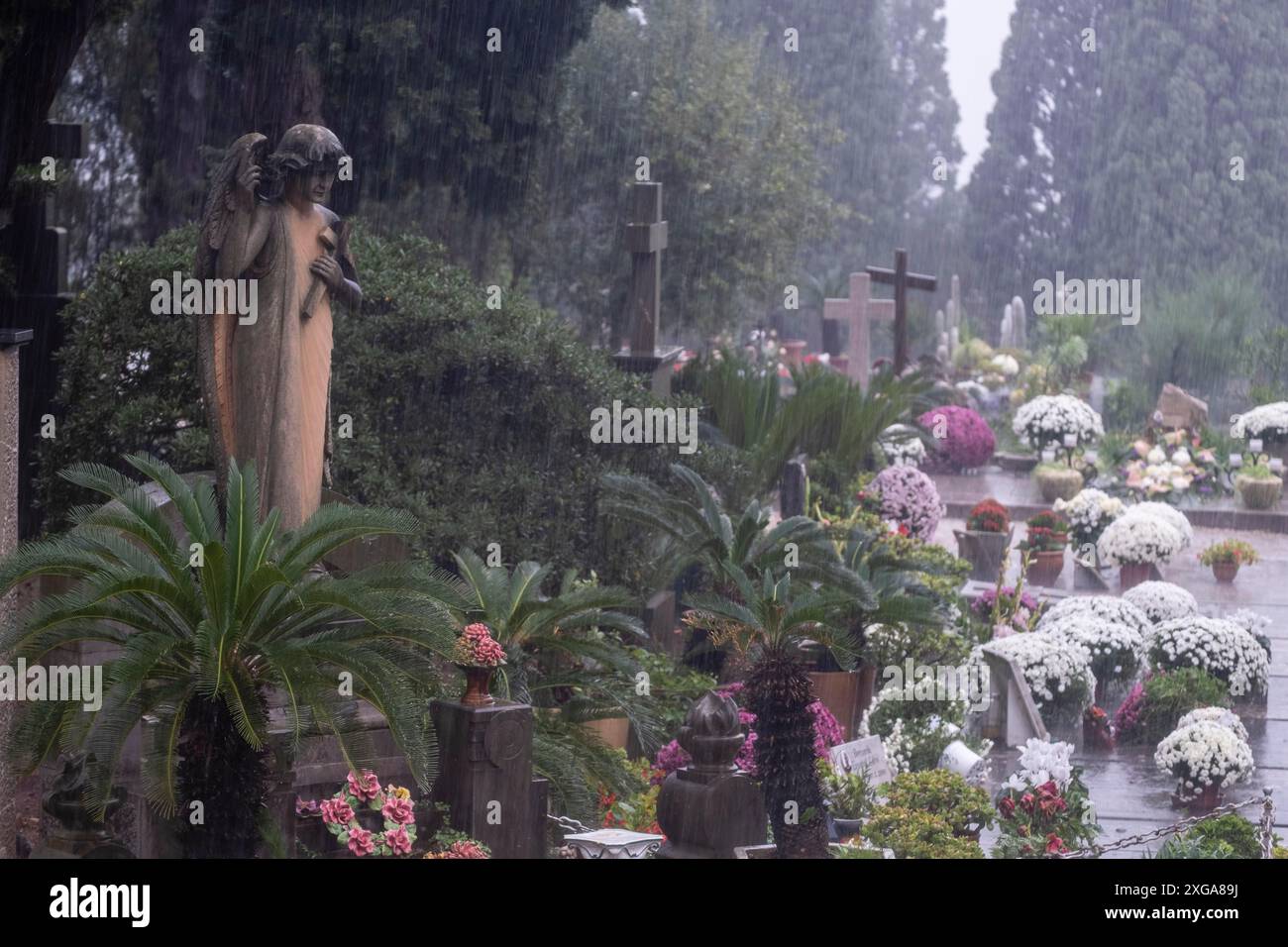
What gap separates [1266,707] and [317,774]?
7438 millimetres

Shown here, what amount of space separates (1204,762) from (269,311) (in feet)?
18.9

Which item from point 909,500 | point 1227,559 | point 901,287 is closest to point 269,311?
point 909,500

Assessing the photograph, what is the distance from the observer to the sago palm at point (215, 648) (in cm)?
636

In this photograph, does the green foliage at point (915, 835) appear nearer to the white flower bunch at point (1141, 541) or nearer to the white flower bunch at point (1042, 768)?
the white flower bunch at point (1042, 768)

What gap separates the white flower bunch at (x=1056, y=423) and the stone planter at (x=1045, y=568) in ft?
16.4

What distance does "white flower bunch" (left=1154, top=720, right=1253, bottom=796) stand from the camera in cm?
981

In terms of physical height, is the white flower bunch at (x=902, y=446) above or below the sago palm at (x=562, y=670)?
above

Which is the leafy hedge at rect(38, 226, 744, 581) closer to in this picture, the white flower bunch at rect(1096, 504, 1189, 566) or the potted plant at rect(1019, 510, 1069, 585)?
the potted plant at rect(1019, 510, 1069, 585)

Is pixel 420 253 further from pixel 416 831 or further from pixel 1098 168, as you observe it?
pixel 1098 168

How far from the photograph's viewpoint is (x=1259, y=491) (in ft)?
65.9

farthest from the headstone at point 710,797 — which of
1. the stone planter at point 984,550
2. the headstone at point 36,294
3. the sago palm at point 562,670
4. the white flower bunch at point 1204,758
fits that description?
the stone planter at point 984,550

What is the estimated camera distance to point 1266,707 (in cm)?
1223

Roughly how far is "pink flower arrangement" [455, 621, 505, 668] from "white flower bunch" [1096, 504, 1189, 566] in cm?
1024

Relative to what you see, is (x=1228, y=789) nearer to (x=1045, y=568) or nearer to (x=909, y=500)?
(x=909, y=500)
